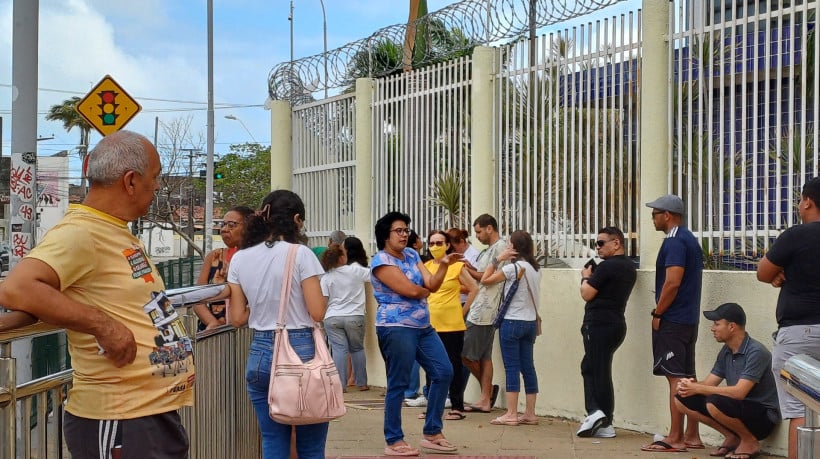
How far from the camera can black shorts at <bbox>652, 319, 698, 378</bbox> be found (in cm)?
785

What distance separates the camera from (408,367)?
755 centimetres

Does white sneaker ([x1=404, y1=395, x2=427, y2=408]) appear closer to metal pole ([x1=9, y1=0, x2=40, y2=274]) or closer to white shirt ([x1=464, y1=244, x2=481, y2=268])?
white shirt ([x1=464, y1=244, x2=481, y2=268])

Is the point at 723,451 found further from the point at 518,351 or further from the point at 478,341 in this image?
the point at 478,341

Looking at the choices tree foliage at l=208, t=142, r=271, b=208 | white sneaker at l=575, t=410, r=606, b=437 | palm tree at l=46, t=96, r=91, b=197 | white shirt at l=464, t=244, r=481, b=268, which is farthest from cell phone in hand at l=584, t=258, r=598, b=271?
palm tree at l=46, t=96, r=91, b=197

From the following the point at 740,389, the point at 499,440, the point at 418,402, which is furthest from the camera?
the point at 418,402

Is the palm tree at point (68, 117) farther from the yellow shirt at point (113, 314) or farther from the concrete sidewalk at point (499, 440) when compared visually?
the yellow shirt at point (113, 314)

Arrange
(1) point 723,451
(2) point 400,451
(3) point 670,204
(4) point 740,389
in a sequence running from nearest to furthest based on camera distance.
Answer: (4) point 740,389
(1) point 723,451
(2) point 400,451
(3) point 670,204

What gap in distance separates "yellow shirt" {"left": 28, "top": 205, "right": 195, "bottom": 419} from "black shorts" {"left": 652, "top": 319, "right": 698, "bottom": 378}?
203 inches

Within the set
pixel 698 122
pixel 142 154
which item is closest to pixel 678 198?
pixel 698 122

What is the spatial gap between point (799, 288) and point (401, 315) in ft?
9.13

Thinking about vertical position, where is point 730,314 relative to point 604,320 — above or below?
above

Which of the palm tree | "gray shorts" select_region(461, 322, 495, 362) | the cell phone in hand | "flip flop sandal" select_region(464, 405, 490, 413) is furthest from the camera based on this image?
the palm tree

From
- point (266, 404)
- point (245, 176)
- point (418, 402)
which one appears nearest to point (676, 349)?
point (266, 404)

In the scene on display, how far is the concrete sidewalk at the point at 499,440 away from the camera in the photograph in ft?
26.7
